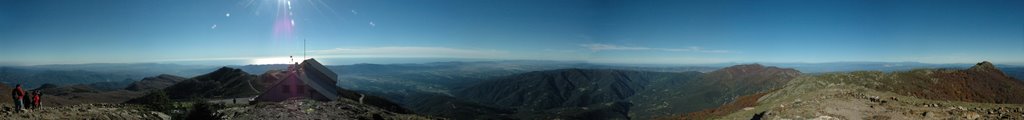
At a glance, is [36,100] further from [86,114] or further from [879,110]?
[879,110]

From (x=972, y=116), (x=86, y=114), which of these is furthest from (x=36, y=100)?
(x=972, y=116)

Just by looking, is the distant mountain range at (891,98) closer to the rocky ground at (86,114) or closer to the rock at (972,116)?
the rock at (972,116)

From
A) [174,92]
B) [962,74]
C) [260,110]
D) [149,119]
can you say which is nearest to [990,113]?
[962,74]

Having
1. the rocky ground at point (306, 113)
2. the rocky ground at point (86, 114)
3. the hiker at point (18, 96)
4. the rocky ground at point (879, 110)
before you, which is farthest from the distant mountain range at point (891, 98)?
the hiker at point (18, 96)

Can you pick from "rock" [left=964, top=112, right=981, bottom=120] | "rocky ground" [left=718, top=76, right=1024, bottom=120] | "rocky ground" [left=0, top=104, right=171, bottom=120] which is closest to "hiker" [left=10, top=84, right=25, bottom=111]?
"rocky ground" [left=0, top=104, right=171, bottom=120]

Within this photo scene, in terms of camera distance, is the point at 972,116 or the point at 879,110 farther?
the point at 879,110

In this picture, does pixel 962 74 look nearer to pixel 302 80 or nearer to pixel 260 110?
Result: pixel 260 110

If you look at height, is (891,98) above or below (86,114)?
above

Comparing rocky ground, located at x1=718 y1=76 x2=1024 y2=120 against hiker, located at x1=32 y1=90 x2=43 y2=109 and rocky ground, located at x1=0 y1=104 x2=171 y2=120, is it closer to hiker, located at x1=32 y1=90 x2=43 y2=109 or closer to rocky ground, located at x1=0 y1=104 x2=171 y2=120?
rocky ground, located at x1=0 y1=104 x2=171 y2=120

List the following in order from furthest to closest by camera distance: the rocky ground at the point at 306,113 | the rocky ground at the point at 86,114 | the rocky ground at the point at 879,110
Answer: the rocky ground at the point at 306,113 → the rocky ground at the point at 86,114 → the rocky ground at the point at 879,110
